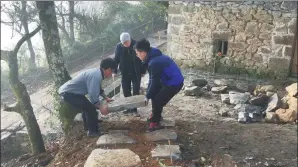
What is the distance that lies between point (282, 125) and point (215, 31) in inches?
142

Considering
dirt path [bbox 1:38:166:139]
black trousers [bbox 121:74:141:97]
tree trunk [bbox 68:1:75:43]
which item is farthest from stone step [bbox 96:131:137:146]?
tree trunk [bbox 68:1:75:43]

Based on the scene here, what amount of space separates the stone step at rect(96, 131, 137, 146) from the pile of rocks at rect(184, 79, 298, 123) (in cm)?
247

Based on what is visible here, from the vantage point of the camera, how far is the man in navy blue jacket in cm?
494

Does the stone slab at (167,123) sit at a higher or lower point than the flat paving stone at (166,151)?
higher

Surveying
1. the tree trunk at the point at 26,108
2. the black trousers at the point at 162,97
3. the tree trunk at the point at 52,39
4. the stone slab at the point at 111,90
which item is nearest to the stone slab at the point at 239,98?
the black trousers at the point at 162,97

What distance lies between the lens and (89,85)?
194 inches

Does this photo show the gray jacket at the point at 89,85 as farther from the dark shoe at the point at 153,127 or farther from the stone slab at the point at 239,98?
the stone slab at the point at 239,98

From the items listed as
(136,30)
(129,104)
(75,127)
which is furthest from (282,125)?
(136,30)

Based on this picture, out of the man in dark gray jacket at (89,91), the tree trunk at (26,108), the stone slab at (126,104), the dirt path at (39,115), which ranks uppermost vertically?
the man in dark gray jacket at (89,91)

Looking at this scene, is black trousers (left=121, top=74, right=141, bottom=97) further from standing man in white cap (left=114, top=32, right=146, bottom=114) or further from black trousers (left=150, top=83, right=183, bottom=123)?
black trousers (left=150, top=83, right=183, bottom=123)

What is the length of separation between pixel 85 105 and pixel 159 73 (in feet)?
4.18

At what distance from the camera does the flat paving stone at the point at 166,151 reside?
4.61m

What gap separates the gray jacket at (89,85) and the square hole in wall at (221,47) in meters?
5.10

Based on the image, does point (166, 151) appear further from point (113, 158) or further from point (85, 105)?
point (85, 105)
